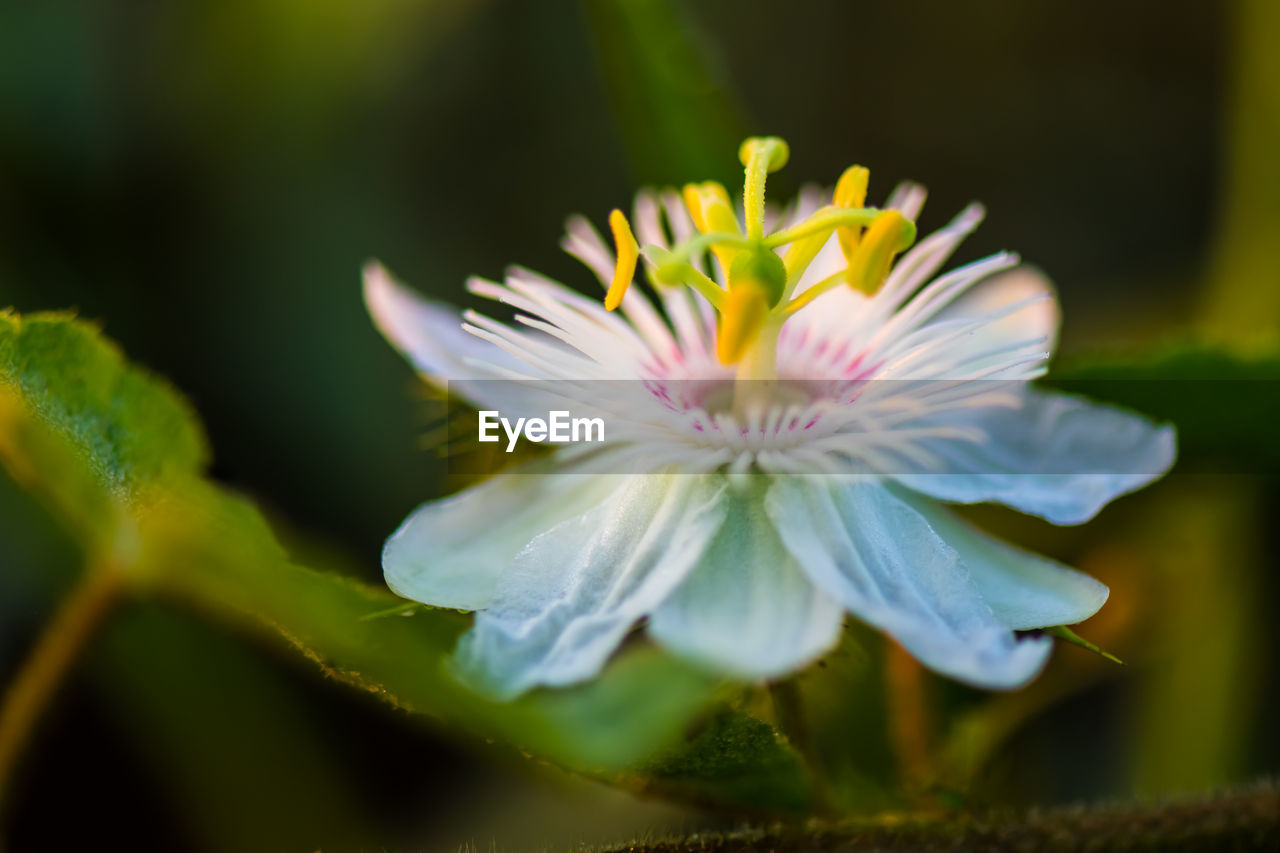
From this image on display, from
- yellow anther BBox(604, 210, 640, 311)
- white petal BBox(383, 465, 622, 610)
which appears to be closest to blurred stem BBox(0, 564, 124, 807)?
white petal BBox(383, 465, 622, 610)

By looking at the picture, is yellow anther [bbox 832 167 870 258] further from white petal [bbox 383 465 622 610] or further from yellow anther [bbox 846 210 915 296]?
white petal [bbox 383 465 622 610]

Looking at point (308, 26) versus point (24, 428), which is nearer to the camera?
point (24, 428)

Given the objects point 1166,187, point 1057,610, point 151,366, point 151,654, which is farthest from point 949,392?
point 1166,187

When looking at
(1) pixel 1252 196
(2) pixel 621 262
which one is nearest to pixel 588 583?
(2) pixel 621 262

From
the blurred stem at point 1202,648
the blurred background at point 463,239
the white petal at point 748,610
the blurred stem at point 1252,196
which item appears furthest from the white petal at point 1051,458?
the blurred stem at point 1252,196

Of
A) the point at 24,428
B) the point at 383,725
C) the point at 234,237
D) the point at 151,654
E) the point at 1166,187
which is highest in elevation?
the point at 24,428

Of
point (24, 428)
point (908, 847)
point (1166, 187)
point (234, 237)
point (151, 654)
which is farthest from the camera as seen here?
point (1166, 187)

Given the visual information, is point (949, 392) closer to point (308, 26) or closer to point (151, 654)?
point (151, 654)
